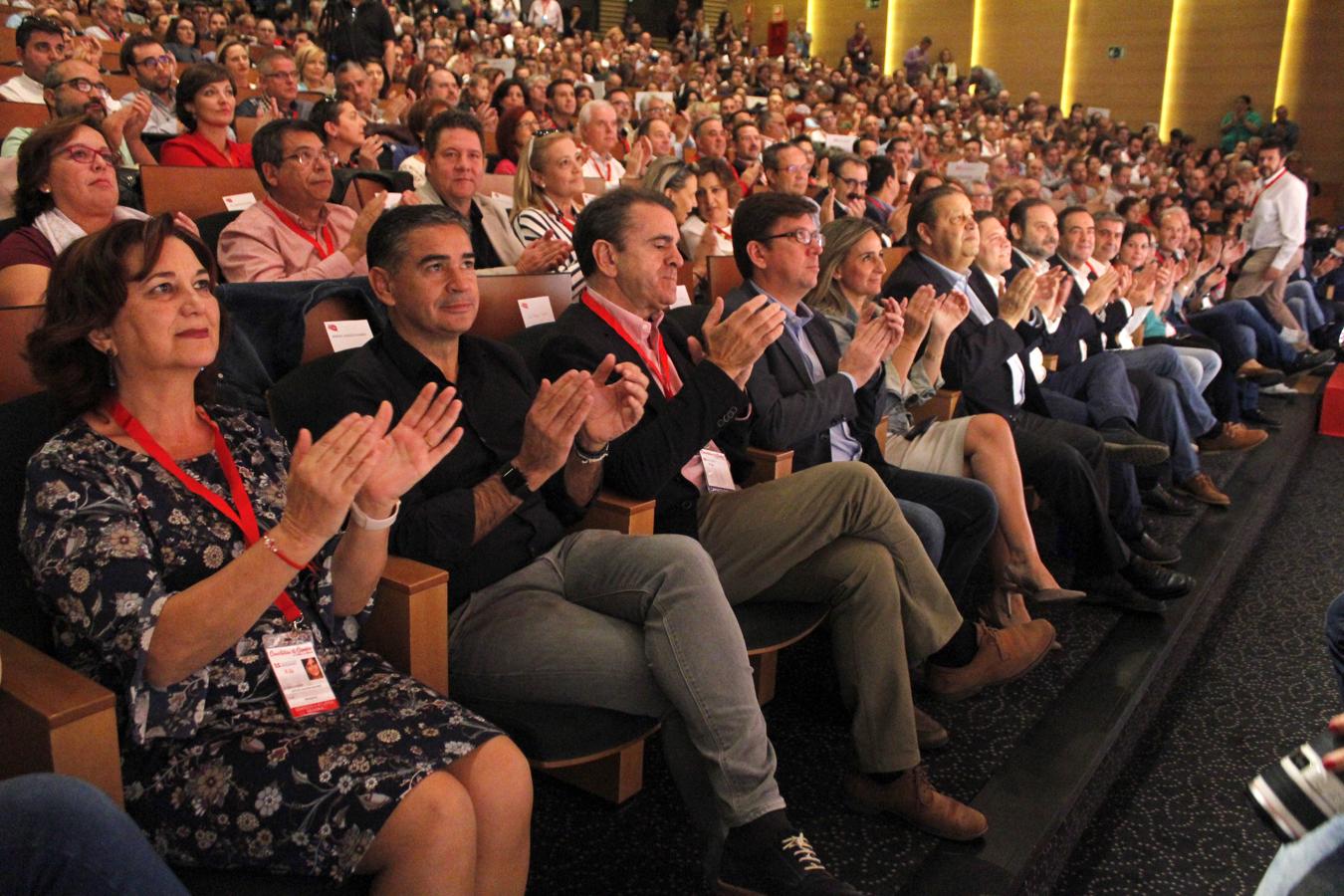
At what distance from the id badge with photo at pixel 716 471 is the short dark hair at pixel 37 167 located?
138 cm

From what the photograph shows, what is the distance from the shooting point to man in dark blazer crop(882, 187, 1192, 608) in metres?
2.42

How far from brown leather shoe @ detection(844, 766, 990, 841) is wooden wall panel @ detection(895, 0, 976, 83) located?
1426 centimetres

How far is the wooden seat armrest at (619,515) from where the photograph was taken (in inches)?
63.2

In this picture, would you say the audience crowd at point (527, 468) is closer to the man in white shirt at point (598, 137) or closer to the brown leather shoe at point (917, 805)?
the brown leather shoe at point (917, 805)

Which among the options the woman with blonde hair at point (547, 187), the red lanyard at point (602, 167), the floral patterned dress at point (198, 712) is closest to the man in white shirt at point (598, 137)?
the red lanyard at point (602, 167)

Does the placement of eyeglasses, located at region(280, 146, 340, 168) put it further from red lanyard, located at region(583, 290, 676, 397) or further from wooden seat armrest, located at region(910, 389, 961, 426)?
wooden seat armrest, located at region(910, 389, 961, 426)

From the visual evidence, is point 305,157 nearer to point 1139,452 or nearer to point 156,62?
point 156,62

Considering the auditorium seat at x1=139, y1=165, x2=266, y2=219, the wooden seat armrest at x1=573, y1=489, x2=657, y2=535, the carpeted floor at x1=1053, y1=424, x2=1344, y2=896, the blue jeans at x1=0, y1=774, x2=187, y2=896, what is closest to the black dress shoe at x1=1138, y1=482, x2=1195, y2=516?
the carpeted floor at x1=1053, y1=424, x2=1344, y2=896

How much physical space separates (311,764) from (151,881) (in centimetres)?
Result: 21

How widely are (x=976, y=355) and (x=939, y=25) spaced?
44.9ft

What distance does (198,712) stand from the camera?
1.06m

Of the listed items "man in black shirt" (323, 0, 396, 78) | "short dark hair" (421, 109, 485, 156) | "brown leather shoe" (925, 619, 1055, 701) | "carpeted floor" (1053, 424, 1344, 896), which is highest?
"man in black shirt" (323, 0, 396, 78)

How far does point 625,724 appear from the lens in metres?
1.36

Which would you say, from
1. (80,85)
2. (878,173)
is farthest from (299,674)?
(878,173)
